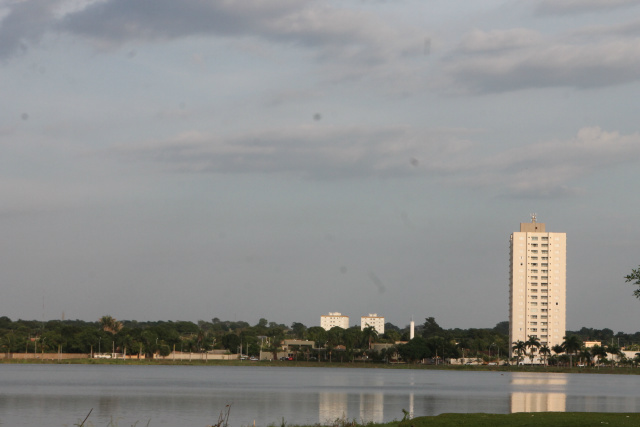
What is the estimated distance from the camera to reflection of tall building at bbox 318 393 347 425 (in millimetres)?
53487

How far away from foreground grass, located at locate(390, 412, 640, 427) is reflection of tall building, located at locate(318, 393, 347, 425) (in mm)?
10647

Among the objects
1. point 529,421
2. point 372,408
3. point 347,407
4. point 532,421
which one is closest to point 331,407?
point 347,407

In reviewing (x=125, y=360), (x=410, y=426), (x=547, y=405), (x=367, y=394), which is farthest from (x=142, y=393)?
(x=125, y=360)

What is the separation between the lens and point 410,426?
36.6 meters

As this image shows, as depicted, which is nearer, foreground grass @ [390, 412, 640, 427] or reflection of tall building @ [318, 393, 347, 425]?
foreground grass @ [390, 412, 640, 427]

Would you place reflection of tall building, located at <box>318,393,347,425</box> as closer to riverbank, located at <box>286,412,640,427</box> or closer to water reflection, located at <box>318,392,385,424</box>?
water reflection, located at <box>318,392,385,424</box>

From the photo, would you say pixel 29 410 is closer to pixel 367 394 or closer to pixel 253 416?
pixel 253 416

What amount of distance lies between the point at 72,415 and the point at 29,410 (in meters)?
5.12

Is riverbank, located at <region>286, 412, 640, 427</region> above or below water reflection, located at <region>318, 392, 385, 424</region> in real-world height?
above

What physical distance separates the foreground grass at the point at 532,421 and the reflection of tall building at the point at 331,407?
34.9 ft

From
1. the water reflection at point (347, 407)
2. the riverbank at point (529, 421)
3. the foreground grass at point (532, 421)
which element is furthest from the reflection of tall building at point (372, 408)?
the foreground grass at point (532, 421)

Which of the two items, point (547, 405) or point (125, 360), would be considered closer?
point (547, 405)

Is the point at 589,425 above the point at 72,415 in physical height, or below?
above

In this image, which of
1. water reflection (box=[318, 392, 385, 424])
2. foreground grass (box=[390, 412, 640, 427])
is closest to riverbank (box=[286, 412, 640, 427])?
foreground grass (box=[390, 412, 640, 427])
